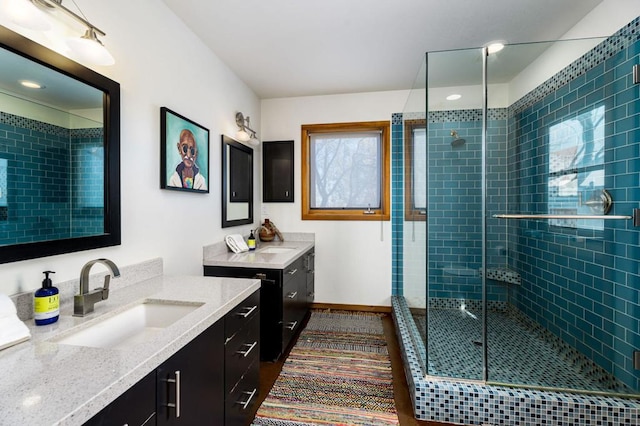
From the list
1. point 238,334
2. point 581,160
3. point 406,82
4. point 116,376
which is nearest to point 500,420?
point 238,334

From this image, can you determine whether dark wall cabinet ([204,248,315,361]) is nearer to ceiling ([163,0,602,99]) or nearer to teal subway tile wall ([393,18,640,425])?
teal subway tile wall ([393,18,640,425])

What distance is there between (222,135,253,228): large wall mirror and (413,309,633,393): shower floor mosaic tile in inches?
73.5

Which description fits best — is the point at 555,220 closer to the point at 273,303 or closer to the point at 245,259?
the point at 273,303

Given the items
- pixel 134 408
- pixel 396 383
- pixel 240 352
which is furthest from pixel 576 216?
pixel 134 408

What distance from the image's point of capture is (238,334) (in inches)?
54.7

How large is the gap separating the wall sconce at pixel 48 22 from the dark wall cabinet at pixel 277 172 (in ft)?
7.53

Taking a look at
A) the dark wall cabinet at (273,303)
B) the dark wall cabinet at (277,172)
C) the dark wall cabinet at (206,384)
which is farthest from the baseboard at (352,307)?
the dark wall cabinet at (206,384)

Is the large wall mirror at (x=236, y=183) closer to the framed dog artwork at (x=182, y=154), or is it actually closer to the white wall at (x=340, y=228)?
the framed dog artwork at (x=182, y=154)

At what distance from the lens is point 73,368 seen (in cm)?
73

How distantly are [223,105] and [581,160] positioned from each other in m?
2.77

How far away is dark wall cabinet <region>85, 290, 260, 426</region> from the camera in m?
0.77

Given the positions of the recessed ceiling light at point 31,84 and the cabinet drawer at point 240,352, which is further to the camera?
the cabinet drawer at point 240,352

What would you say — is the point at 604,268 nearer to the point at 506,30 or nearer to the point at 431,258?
the point at 431,258

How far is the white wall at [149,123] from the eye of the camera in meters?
1.28
